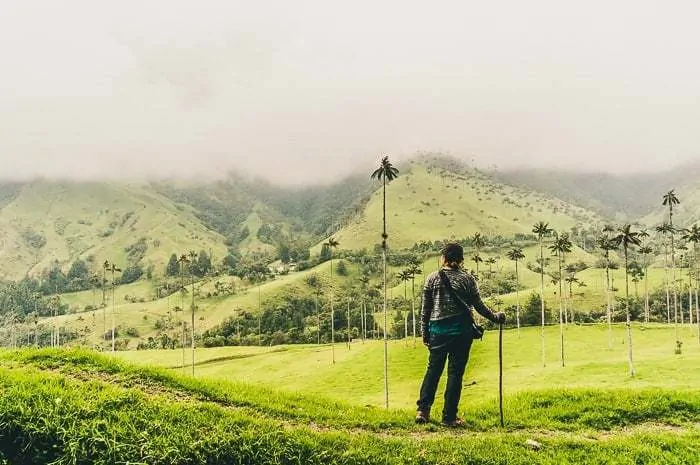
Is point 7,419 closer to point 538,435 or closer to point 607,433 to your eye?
point 538,435

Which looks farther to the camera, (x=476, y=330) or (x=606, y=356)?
(x=606, y=356)

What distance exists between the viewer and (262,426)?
923cm

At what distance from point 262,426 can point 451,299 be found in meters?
4.77

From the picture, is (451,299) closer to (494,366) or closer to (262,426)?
(262,426)

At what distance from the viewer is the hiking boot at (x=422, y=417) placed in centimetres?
1095

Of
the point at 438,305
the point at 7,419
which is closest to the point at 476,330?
the point at 438,305

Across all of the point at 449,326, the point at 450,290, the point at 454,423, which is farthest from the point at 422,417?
the point at 450,290

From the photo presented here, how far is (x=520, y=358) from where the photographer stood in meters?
89.6

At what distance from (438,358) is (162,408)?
18.5 ft

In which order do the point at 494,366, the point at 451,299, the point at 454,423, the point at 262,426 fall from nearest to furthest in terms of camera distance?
the point at 262,426 → the point at 454,423 → the point at 451,299 → the point at 494,366

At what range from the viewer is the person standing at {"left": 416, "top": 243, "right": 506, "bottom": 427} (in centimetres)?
1116

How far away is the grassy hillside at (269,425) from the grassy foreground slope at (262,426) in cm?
2

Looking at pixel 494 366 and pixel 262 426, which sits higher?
pixel 262 426

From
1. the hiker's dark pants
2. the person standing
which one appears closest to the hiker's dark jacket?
the person standing
